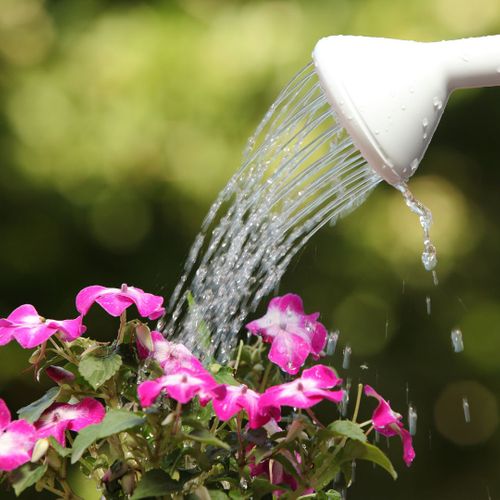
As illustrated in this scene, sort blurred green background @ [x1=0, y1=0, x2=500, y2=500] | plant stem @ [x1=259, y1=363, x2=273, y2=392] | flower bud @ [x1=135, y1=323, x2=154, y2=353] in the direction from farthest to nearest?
blurred green background @ [x1=0, y1=0, x2=500, y2=500]
plant stem @ [x1=259, y1=363, x2=273, y2=392]
flower bud @ [x1=135, y1=323, x2=154, y2=353]

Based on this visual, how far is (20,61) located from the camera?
2.87 m

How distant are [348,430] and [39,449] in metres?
0.26

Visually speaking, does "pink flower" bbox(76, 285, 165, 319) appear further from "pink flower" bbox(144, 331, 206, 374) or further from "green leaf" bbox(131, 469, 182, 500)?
"green leaf" bbox(131, 469, 182, 500)

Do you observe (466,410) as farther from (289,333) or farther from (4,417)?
(4,417)

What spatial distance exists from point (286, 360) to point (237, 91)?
70.6 inches

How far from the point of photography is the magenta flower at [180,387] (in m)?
0.82

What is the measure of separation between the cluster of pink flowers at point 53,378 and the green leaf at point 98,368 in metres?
0.03

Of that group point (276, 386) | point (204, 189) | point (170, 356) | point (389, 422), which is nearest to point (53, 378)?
point (170, 356)

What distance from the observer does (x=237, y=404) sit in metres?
0.87

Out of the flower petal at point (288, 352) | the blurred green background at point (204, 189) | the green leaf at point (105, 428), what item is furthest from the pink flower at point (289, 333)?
the blurred green background at point (204, 189)

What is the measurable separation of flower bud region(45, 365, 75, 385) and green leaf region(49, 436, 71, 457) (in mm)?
87

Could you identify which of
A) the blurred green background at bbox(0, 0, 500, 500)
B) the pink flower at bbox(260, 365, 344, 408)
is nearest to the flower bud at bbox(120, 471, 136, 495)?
the pink flower at bbox(260, 365, 344, 408)

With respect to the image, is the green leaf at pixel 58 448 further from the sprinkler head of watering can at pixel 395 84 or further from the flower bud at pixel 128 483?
the sprinkler head of watering can at pixel 395 84

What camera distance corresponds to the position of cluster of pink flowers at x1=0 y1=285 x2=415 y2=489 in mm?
849
